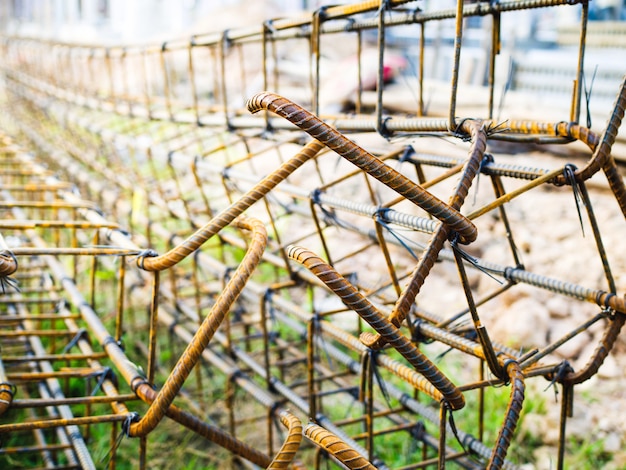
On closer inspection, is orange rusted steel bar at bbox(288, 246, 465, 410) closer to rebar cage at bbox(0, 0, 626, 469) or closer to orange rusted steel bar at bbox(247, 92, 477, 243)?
rebar cage at bbox(0, 0, 626, 469)

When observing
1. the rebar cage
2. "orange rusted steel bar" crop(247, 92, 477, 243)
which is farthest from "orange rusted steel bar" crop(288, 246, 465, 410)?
"orange rusted steel bar" crop(247, 92, 477, 243)

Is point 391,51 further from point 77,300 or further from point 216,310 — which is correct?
point 216,310

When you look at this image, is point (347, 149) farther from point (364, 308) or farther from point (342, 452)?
point (342, 452)

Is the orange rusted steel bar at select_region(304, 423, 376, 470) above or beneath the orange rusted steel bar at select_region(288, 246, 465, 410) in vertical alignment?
beneath

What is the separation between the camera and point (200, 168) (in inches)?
133

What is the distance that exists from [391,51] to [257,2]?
3.85 metres

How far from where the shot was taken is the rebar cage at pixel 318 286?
1465mm

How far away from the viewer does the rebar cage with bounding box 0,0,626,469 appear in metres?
1.46

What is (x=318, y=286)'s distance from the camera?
2.75 m

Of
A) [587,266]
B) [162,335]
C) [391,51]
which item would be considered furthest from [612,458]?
[391,51]

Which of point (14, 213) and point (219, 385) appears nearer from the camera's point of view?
point (219, 385)

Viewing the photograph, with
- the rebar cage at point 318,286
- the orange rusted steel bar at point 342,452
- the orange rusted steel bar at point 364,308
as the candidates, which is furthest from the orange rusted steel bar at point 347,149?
the orange rusted steel bar at point 342,452

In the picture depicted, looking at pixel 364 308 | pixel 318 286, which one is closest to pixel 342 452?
pixel 364 308

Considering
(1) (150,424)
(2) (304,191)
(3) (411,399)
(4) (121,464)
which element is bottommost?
(4) (121,464)
